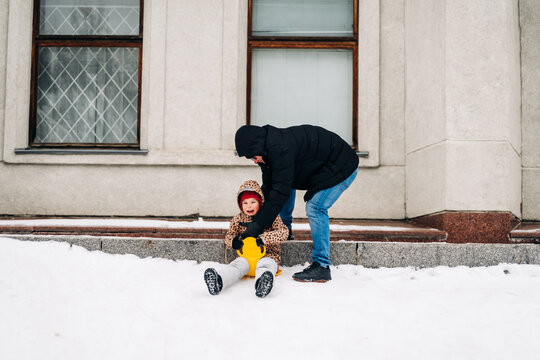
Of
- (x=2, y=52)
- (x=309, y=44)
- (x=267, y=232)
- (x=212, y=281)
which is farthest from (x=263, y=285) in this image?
(x=2, y=52)

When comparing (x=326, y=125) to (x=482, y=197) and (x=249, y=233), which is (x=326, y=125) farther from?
(x=249, y=233)

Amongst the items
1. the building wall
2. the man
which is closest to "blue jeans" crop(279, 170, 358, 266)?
the man

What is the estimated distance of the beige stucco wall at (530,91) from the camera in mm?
6414

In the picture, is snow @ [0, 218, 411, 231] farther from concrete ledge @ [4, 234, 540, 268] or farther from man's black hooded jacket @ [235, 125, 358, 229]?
man's black hooded jacket @ [235, 125, 358, 229]

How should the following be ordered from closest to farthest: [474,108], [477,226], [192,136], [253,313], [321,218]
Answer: [253,313] → [321,218] → [477,226] → [474,108] → [192,136]

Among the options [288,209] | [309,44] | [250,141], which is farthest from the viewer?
[309,44]

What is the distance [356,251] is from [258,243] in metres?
1.08

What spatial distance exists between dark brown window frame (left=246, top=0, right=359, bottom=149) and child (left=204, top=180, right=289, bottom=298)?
7.80 feet

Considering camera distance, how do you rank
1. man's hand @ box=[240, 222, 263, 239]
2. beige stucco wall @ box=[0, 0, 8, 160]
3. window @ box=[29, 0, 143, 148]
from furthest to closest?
window @ box=[29, 0, 143, 148] → beige stucco wall @ box=[0, 0, 8, 160] → man's hand @ box=[240, 222, 263, 239]

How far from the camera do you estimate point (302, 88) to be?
6.73 m

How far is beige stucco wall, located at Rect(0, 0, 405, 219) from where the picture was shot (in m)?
6.37

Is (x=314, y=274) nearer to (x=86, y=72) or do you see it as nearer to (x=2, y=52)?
(x=86, y=72)

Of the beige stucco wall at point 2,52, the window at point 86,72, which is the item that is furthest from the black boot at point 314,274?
the beige stucco wall at point 2,52

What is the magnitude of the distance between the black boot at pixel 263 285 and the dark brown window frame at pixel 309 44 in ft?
10.1
